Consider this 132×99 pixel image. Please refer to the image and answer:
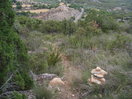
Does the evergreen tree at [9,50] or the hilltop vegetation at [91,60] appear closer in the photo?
the evergreen tree at [9,50]

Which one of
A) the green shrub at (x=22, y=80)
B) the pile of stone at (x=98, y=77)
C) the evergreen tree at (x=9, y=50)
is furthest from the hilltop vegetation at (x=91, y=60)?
the evergreen tree at (x=9, y=50)

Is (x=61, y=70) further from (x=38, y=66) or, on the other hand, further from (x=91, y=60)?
(x=91, y=60)

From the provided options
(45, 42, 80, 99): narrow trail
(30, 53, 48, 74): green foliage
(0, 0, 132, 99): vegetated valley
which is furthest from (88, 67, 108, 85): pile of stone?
(30, 53, 48, 74): green foliage

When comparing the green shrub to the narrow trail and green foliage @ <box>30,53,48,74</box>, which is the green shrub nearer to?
the narrow trail

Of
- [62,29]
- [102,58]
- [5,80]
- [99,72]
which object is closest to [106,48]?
[102,58]

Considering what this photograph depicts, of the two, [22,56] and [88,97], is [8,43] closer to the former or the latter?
[22,56]

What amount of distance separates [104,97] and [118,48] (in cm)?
428

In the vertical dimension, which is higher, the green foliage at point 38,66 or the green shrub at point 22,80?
the green shrub at point 22,80

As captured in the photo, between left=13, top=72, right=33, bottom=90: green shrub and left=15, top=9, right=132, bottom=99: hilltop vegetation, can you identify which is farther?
left=15, top=9, right=132, bottom=99: hilltop vegetation

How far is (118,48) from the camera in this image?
27.5 feet

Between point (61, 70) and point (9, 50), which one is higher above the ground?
point (9, 50)

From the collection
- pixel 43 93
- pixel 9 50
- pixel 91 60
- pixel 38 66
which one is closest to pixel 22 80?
pixel 9 50

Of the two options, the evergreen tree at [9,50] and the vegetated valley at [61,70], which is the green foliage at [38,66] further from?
the evergreen tree at [9,50]

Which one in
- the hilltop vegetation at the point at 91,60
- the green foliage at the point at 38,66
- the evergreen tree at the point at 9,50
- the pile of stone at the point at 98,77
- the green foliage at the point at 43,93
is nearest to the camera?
the evergreen tree at the point at 9,50
